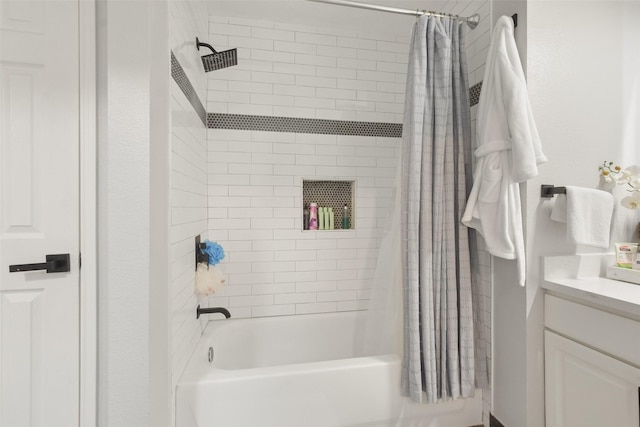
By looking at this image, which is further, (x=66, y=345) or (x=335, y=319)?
(x=335, y=319)

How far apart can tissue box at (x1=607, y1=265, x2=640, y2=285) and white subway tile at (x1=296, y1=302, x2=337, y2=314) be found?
1631mm

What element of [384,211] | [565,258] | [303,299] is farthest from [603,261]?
[303,299]

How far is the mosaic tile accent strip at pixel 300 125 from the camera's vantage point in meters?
2.13

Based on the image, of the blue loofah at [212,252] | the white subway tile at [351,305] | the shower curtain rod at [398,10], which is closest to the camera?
the shower curtain rod at [398,10]

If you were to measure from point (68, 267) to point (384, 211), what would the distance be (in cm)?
200

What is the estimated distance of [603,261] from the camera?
1.43m

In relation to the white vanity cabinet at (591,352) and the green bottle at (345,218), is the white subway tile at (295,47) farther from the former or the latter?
the white vanity cabinet at (591,352)

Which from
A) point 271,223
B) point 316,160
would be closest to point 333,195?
point 316,160

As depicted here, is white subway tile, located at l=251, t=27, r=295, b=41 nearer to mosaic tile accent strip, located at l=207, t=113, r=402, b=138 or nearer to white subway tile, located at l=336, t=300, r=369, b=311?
mosaic tile accent strip, located at l=207, t=113, r=402, b=138

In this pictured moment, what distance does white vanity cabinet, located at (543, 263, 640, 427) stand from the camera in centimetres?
103

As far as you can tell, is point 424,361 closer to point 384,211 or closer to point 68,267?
point 384,211

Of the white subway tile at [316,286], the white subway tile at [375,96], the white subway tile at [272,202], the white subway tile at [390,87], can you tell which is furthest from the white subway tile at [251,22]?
the white subway tile at [316,286]

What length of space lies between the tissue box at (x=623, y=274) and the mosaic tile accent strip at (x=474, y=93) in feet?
3.43

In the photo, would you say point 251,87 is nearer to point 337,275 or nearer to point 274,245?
point 274,245
